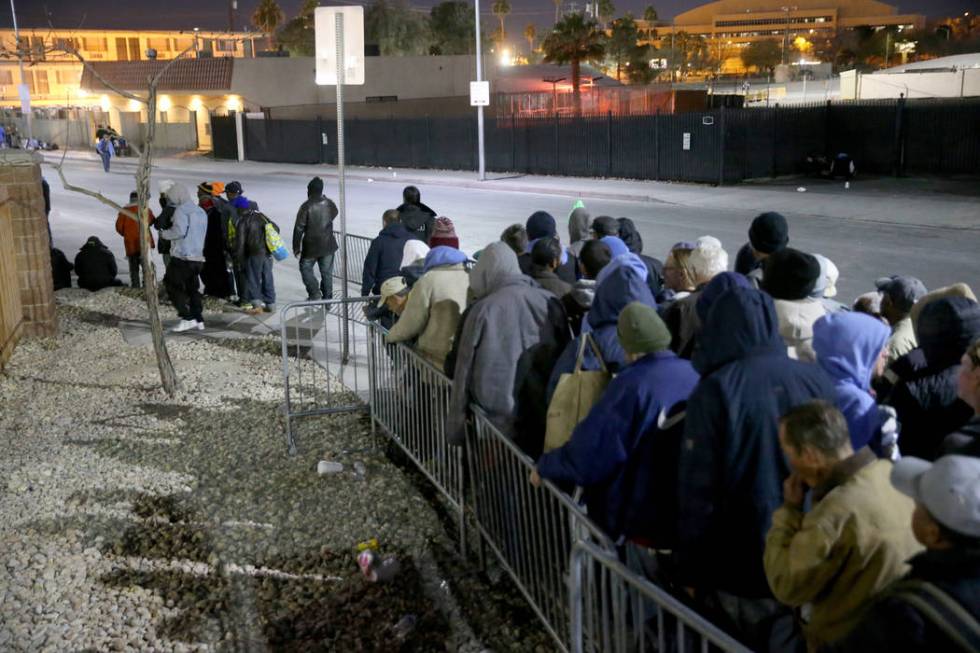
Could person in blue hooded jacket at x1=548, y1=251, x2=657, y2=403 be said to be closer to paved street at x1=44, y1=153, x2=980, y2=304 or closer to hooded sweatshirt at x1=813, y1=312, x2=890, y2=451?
hooded sweatshirt at x1=813, y1=312, x2=890, y2=451

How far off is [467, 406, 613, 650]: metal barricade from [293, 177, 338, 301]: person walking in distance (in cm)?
667

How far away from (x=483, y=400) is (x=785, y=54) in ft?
378

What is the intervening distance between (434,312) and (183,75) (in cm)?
4971

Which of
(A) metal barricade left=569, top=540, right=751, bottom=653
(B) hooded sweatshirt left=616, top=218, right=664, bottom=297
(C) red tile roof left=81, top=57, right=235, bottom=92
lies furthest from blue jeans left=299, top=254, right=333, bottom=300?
(C) red tile roof left=81, top=57, right=235, bottom=92

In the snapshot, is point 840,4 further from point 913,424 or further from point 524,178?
point 913,424

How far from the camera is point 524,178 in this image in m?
32.0

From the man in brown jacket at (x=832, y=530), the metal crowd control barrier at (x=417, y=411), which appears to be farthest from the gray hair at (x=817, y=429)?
the metal crowd control barrier at (x=417, y=411)

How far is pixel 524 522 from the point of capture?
4.72m

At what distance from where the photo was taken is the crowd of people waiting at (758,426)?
8.20 ft

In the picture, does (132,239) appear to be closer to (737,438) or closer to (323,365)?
(323,365)

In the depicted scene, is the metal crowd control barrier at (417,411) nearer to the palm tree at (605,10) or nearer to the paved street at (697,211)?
the paved street at (697,211)

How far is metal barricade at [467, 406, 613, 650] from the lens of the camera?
A: 432 centimetres

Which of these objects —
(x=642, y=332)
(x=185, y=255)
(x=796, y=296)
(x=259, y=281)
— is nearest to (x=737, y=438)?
(x=642, y=332)

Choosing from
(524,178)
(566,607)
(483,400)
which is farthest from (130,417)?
(524,178)
